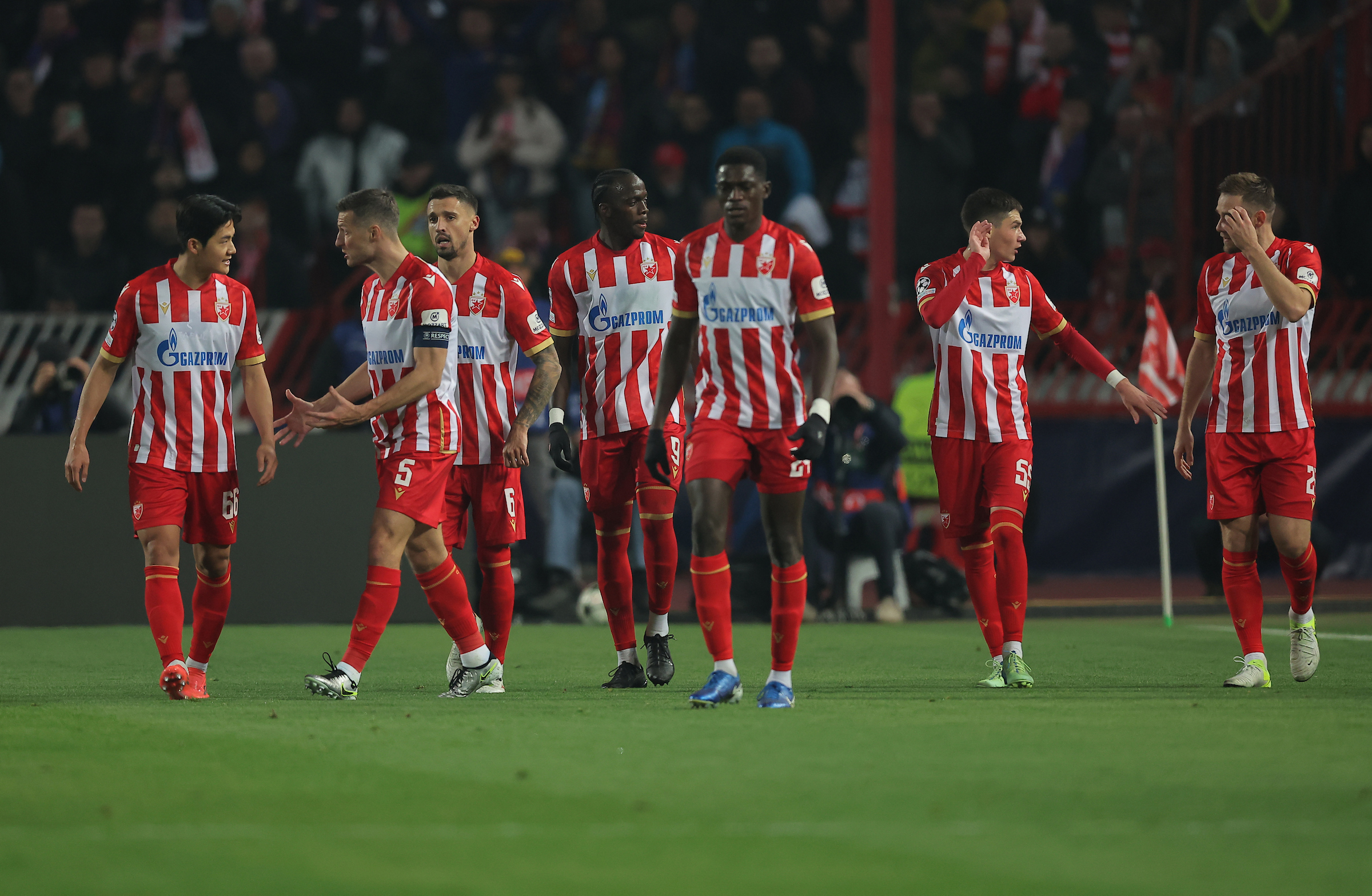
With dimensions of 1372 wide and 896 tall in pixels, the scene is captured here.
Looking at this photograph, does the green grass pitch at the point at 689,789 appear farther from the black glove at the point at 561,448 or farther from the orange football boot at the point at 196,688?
the black glove at the point at 561,448

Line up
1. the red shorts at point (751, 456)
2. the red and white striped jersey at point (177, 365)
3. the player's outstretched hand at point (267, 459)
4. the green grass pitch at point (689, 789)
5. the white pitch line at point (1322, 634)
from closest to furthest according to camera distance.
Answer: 1. the green grass pitch at point (689, 789)
2. the red shorts at point (751, 456)
3. the red and white striped jersey at point (177, 365)
4. the player's outstretched hand at point (267, 459)
5. the white pitch line at point (1322, 634)

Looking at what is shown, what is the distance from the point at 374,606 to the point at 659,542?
4.61 feet

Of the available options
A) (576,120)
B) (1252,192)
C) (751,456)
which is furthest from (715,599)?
(576,120)

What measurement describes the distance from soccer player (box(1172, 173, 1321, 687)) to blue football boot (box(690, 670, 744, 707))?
2381mm

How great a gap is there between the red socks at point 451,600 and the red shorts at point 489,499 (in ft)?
1.20

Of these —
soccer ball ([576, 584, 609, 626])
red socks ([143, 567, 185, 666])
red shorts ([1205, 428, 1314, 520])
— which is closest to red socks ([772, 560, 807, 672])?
red shorts ([1205, 428, 1314, 520])

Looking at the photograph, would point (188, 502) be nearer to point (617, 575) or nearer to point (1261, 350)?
point (617, 575)

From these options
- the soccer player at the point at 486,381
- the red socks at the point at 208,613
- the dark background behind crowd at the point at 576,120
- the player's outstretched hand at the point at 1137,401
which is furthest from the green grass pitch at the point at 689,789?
the dark background behind crowd at the point at 576,120

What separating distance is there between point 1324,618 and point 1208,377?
16.8 ft

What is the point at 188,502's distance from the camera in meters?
7.94

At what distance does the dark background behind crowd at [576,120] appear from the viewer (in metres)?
16.3

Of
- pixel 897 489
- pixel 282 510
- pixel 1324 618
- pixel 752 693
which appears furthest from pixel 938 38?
pixel 752 693

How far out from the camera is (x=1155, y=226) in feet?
52.7

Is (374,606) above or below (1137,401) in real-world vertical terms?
below
